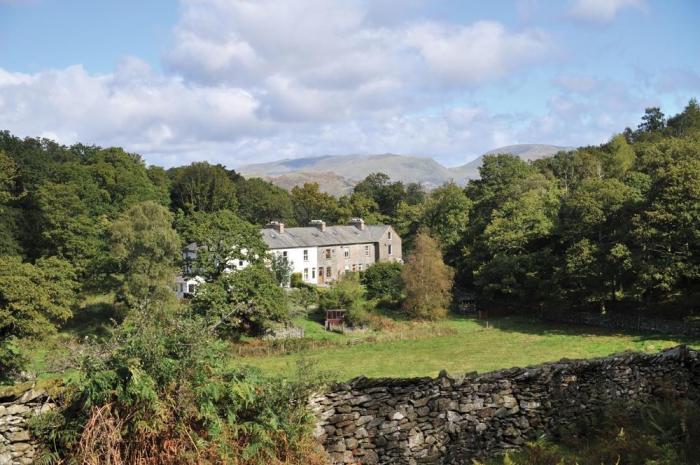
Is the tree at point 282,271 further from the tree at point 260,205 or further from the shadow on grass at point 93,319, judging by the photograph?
the tree at point 260,205

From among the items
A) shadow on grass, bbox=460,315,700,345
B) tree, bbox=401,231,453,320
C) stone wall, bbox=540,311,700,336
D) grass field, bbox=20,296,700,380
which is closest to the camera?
Result: grass field, bbox=20,296,700,380

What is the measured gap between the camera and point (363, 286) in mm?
57812

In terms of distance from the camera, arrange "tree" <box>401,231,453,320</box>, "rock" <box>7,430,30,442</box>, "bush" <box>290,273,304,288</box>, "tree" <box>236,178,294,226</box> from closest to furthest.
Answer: "rock" <box>7,430,30,442</box> < "tree" <box>401,231,453,320</box> < "bush" <box>290,273,304,288</box> < "tree" <box>236,178,294,226</box>

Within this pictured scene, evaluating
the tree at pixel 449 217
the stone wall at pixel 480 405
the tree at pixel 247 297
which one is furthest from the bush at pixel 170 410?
the tree at pixel 449 217

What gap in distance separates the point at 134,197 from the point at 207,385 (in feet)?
216

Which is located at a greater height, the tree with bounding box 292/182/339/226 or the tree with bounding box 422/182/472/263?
the tree with bounding box 292/182/339/226

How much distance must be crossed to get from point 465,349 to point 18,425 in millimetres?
32054

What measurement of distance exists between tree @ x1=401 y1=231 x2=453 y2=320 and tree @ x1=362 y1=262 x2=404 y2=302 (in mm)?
2949

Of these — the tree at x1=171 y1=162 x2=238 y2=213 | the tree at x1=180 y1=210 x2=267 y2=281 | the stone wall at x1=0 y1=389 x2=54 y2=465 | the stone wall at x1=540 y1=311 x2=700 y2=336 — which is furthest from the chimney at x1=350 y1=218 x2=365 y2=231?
the stone wall at x1=0 y1=389 x2=54 y2=465

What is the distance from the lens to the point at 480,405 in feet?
34.4

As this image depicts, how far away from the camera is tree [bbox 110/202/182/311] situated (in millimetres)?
42219

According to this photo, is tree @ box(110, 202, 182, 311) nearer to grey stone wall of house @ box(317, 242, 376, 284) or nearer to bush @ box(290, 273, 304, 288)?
bush @ box(290, 273, 304, 288)

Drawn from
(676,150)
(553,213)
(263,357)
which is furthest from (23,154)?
(676,150)

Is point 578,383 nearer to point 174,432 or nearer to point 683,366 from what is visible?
point 683,366
